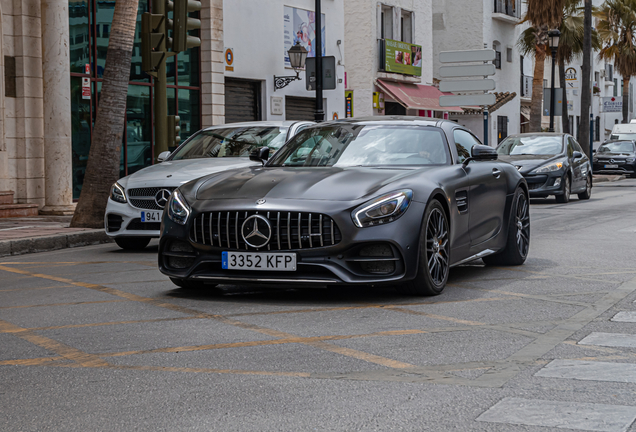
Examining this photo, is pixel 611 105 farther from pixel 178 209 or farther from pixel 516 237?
pixel 178 209

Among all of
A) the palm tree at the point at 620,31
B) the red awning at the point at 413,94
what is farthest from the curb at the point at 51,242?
the palm tree at the point at 620,31

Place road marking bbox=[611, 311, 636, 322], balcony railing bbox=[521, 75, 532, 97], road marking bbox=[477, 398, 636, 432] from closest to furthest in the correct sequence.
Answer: road marking bbox=[477, 398, 636, 432] < road marking bbox=[611, 311, 636, 322] < balcony railing bbox=[521, 75, 532, 97]

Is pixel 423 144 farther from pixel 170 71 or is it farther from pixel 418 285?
pixel 170 71

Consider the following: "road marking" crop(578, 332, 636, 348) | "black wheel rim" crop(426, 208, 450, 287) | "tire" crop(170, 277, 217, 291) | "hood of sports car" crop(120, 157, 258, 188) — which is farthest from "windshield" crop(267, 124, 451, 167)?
"hood of sports car" crop(120, 157, 258, 188)

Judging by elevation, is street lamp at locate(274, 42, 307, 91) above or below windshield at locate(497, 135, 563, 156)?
above

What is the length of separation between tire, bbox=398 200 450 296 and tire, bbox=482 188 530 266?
1837 millimetres

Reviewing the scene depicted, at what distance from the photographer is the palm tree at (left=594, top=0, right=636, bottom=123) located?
5431 centimetres

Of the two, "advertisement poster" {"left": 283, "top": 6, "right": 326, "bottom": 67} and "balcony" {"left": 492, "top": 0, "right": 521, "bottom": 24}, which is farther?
"balcony" {"left": 492, "top": 0, "right": 521, "bottom": 24}

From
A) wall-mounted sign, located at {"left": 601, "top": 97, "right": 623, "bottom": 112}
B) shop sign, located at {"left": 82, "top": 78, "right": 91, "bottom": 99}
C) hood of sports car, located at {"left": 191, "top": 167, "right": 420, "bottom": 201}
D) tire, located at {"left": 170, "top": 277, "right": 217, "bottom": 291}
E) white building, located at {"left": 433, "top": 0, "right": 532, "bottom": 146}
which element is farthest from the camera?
wall-mounted sign, located at {"left": 601, "top": 97, "right": 623, "bottom": 112}

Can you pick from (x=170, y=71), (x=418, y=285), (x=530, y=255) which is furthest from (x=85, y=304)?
(x=170, y=71)

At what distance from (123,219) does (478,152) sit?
4625 mm

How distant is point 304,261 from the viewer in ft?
21.5

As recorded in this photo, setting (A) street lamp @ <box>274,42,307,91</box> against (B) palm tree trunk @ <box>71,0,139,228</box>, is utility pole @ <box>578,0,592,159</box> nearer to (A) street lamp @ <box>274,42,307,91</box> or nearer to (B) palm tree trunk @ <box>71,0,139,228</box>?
(A) street lamp @ <box>274,42,307,91</box>

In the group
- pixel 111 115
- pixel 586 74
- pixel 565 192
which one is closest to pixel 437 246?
pixel 111 115
